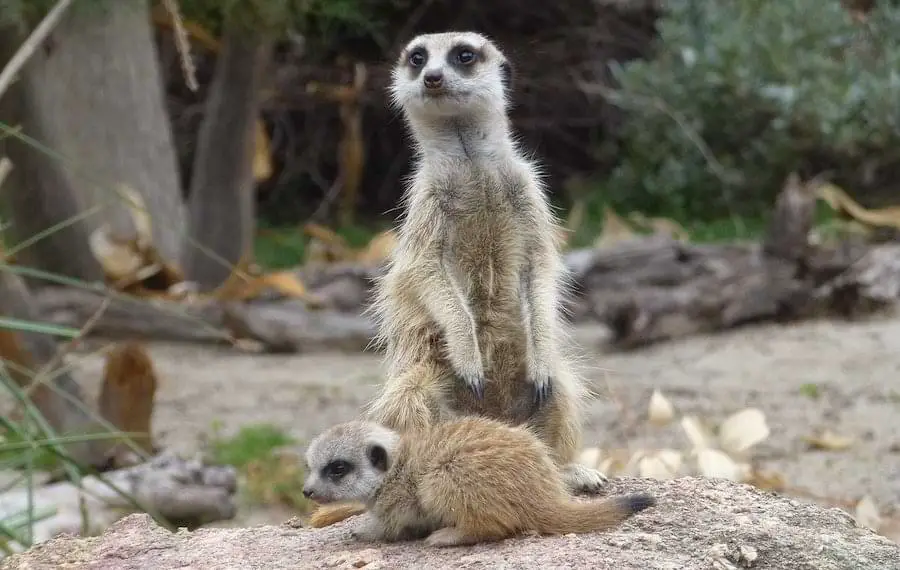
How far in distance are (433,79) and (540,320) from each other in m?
0.57

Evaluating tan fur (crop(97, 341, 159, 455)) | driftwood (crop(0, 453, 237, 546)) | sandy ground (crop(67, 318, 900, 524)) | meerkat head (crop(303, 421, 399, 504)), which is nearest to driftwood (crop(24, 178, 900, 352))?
sandy ground (crop(67, 318, 900, 524))

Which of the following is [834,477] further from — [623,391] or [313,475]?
[313,475]

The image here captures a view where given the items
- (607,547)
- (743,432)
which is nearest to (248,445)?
(743,432)

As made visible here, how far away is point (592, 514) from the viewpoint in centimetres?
207

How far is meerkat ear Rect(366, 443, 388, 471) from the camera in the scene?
6.89 feet

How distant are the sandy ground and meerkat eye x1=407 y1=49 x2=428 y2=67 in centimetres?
188

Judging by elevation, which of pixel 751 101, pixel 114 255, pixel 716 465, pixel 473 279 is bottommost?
pixel 716 465

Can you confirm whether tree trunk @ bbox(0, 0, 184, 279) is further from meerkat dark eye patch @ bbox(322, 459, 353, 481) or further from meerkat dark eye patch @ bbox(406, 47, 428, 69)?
meerkat dark eye patch @ bbox(322, 459, 353, 481)

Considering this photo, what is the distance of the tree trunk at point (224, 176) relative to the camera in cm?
689

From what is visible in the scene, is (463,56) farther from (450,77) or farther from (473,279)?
(473,279)

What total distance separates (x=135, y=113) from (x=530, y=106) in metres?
3.93

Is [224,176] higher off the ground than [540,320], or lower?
higher

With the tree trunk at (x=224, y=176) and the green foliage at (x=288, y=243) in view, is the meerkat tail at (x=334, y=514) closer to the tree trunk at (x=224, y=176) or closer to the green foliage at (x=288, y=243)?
the tree trunk at (x=224, y=176)

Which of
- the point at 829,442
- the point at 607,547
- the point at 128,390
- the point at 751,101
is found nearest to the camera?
the point at 607,547
